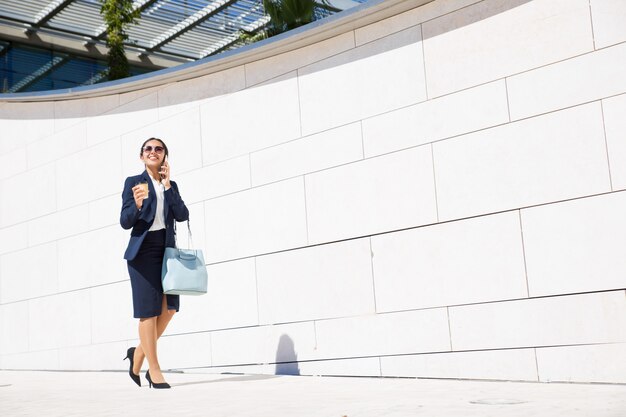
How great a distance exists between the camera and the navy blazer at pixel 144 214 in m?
6.43

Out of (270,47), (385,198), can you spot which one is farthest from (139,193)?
(270,47)

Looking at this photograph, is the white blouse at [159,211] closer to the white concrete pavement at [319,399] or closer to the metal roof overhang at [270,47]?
the white concrete pavement at [319,399]

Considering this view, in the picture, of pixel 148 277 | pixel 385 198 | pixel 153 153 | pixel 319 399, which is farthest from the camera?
pixel 385 198

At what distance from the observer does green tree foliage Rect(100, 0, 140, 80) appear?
72.2 ft

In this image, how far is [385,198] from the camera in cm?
718

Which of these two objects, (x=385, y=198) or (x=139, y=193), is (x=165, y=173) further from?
(x=385, y=198)

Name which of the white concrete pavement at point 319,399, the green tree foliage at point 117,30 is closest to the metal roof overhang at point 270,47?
the white concrete pavement at point 319,399

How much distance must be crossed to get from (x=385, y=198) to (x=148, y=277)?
214 centimetres

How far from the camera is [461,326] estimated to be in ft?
21.3

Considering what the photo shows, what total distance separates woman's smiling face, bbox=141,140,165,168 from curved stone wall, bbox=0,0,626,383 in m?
1.59

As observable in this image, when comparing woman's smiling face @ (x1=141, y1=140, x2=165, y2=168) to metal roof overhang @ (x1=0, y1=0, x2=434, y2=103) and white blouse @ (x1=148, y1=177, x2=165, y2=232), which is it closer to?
white blouse @ (x1=148, y1=177, x2=165, y2=232)

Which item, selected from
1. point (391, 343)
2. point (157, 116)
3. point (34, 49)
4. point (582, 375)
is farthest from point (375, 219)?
point (34, 49)

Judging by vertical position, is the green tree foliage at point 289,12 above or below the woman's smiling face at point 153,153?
above

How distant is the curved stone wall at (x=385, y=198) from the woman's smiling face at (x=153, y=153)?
159 centimetres
